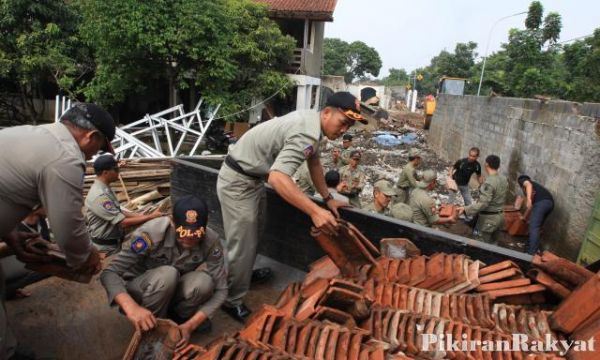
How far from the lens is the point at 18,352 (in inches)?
87.3

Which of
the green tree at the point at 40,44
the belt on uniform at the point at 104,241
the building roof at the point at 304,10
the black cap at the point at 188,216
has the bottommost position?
the belt on uniform at the point at 104,241

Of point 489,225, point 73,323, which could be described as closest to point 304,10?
point 489,225

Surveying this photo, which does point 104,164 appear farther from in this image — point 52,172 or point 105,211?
point 52,172

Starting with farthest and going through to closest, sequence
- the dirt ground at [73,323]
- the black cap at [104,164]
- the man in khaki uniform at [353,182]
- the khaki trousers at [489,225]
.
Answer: the khaki trousers at [489,225]
the man in khaki uniform at [353,182]
the black cap at [104,164]
the dirt ground at [73,323]

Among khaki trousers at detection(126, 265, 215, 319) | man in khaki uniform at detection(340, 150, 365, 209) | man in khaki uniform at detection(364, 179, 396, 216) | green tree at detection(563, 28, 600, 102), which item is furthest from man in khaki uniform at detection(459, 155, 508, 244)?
green tree at detection(563, 28, 600, 102)

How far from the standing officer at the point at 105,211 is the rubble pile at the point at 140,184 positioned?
8.13 feet

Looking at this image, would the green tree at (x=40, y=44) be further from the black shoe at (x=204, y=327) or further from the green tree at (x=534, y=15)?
the green tree at (x=534, y=15)

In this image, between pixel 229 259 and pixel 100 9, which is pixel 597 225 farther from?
pixel 100 9

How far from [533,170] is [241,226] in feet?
21.1

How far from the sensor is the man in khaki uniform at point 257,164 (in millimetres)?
2504

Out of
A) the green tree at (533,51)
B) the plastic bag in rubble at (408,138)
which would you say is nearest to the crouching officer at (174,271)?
the plastic bag in rubble at (408,138)

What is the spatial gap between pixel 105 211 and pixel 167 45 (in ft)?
27.6

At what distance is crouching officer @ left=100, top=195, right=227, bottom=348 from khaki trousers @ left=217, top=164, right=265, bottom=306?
33cm

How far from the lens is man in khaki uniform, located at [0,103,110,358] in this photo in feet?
5.65
